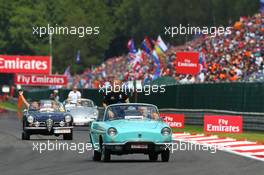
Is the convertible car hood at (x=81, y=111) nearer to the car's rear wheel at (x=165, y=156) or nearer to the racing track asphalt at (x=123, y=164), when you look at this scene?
the racing track asphalt at (x=123, y=164)

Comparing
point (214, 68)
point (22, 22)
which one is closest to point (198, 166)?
point (214, 68)

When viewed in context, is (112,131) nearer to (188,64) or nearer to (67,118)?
(67,118)

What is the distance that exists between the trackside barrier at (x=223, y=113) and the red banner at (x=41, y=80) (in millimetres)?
37844

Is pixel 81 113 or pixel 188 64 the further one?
pixel 188 64

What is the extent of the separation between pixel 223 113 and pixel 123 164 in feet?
61.3

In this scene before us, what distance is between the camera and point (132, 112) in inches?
764

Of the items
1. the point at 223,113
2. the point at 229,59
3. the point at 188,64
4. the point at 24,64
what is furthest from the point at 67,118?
the point at 24,64

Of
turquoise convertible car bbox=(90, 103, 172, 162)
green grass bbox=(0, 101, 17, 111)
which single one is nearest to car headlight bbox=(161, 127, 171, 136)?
turquoise convertible car bbox=(90, 103, 172, 162)

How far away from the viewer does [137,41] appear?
99.9 m

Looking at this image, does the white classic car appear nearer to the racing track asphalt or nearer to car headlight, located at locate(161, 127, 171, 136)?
the racing track asphalt

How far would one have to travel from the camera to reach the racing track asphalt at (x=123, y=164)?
15.9 meters

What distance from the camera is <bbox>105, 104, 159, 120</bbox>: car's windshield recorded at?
19.3m

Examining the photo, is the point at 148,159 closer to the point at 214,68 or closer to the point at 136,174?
the point at 136,174

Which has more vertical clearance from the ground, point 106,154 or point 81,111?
point 81,111
